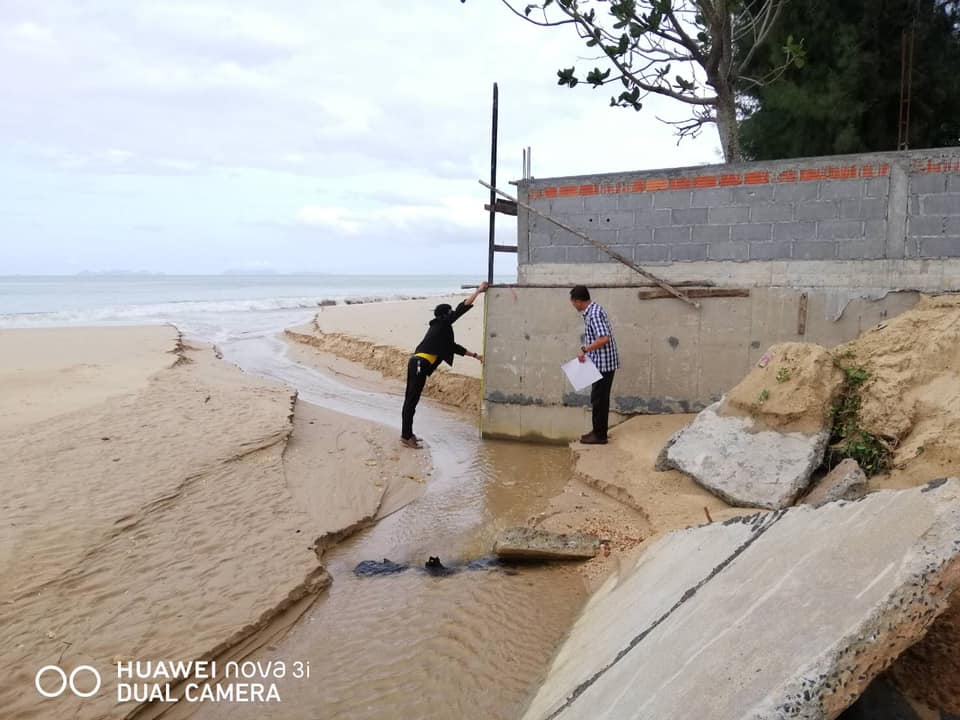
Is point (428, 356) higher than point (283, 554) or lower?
higher

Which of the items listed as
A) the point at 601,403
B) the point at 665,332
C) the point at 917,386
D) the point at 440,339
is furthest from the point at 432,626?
the point at 440,339

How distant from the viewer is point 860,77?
405 inches

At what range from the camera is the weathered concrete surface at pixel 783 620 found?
6.52ft

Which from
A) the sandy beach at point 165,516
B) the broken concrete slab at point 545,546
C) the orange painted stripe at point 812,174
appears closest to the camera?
the sandy beach at point 165,516

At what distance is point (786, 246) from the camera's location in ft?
23.5

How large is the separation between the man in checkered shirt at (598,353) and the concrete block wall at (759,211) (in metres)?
1.24

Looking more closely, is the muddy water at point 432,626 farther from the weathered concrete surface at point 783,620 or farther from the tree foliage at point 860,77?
the tree foliage at point 860,77

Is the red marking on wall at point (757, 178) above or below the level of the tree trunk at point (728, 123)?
below

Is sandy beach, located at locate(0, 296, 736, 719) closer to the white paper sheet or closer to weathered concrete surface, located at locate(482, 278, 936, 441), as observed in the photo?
weathered concrete surface, located at locate(482, 278, 936, 441)

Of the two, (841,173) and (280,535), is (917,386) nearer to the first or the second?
(841,173)

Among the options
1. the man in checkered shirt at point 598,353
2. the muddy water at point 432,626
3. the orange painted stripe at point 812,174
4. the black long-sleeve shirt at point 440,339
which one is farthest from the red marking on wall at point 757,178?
the muddy water at point 432,626

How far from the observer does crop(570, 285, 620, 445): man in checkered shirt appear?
7.01 meters

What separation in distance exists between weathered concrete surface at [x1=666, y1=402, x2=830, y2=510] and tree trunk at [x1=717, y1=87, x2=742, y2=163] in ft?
18.1

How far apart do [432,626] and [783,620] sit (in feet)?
7.76
